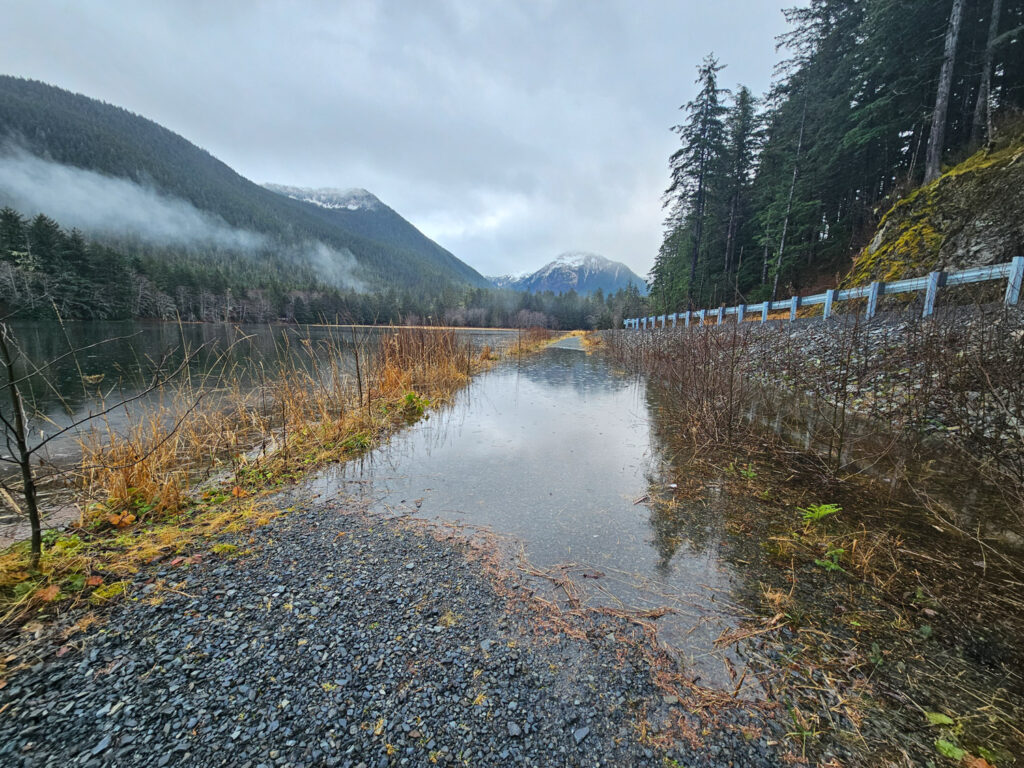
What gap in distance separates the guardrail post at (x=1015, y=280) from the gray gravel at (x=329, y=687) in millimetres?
8959

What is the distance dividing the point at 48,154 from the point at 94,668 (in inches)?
10353

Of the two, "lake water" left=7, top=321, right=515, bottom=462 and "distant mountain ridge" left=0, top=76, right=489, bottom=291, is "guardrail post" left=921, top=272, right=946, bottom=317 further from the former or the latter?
"distant mountain ridge" left=0, top=76, right=489, bottom=291

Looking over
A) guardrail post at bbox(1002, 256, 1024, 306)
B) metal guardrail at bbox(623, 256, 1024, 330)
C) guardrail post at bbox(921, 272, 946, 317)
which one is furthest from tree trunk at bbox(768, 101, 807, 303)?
guardrail post at bbox(1002, 256, 1024, 306)

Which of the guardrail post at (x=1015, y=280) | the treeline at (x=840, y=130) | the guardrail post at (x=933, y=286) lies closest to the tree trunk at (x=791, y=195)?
the treeline at (x=840, y=130)

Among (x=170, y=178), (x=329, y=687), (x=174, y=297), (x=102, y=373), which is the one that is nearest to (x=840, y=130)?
(x=329, y=687)

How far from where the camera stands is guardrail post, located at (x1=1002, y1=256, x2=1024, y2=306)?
596 centimetres

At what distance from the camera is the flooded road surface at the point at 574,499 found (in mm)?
2309

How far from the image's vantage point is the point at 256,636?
1863 mm

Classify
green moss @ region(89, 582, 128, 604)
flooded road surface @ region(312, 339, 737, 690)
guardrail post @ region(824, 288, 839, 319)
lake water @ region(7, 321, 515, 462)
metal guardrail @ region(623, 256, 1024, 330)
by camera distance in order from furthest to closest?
guardrail post @ region(824, 288, 839, 319) < metal guardrail @ region(623, 256, 1024, 330) < lake water @ region(7, 321, 515, 462) < flooded road surface @ region(312, 339, 737, 690) < green moss @ region(89, 582, 128, 604)

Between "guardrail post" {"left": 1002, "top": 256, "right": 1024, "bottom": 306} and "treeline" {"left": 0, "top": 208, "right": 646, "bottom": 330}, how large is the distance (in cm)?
1101

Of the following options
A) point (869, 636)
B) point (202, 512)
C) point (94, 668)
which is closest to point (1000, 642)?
point (869, 636)

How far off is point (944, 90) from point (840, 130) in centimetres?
592

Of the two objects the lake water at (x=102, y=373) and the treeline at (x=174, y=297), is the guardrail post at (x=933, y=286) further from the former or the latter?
the treeline at (x=174, y=297)

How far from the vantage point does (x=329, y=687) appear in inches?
63.7
